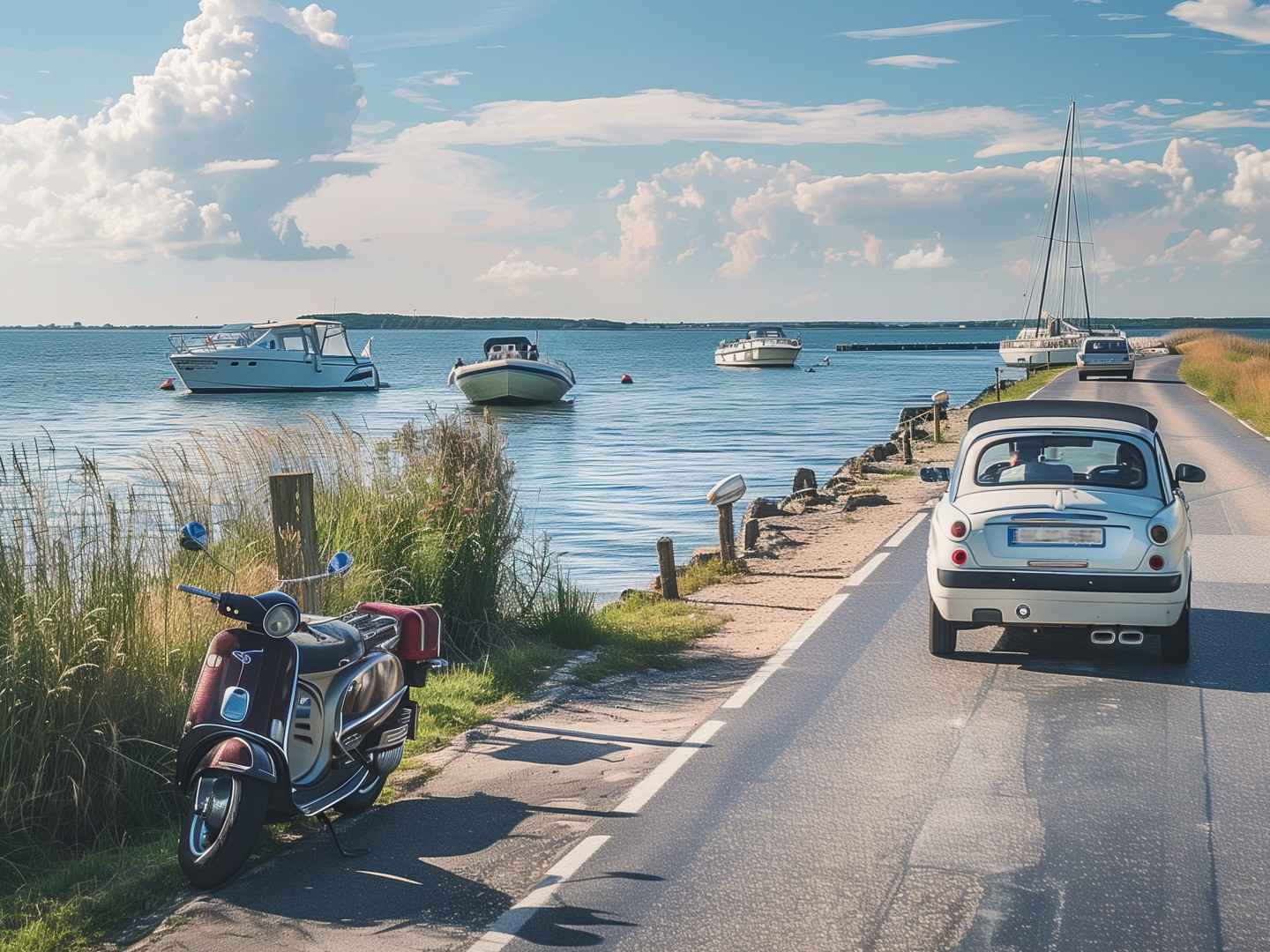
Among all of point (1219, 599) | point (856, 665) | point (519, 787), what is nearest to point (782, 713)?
point (856, 665)

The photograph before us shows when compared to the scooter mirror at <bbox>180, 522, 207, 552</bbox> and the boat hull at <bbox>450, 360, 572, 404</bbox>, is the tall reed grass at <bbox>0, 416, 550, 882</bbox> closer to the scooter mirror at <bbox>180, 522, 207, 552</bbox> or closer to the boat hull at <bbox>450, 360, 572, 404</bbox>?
the scooter mirror at <bbox>180, 522, 207, 552</bbox>

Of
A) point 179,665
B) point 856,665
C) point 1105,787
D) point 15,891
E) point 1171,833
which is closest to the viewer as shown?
point 15,891

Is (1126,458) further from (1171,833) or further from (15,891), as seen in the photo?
(15,891)

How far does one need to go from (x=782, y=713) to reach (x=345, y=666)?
10.3 feet

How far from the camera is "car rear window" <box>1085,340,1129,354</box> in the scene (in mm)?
55781

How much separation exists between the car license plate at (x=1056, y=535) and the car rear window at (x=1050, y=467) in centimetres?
74

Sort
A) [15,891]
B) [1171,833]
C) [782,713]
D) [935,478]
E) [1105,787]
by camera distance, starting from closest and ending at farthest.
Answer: [15,891] → [1171,833] → [1105,787] → [782,713] → [935,478]

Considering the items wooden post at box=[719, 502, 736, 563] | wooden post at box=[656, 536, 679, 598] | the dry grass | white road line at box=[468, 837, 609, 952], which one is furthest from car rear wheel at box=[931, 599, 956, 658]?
the dry grass

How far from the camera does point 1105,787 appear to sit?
6965 millimetres

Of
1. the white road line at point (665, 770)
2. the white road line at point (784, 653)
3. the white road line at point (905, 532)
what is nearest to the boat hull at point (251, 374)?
the white road line at point (905, 532)

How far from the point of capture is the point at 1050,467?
1021 cm

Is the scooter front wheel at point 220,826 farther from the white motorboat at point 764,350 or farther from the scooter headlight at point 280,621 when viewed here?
the white motorboat at point 764,350

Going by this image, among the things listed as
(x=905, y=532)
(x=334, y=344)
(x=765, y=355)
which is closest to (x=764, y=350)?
(x=765, y=355)

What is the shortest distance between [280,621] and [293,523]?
305cm
